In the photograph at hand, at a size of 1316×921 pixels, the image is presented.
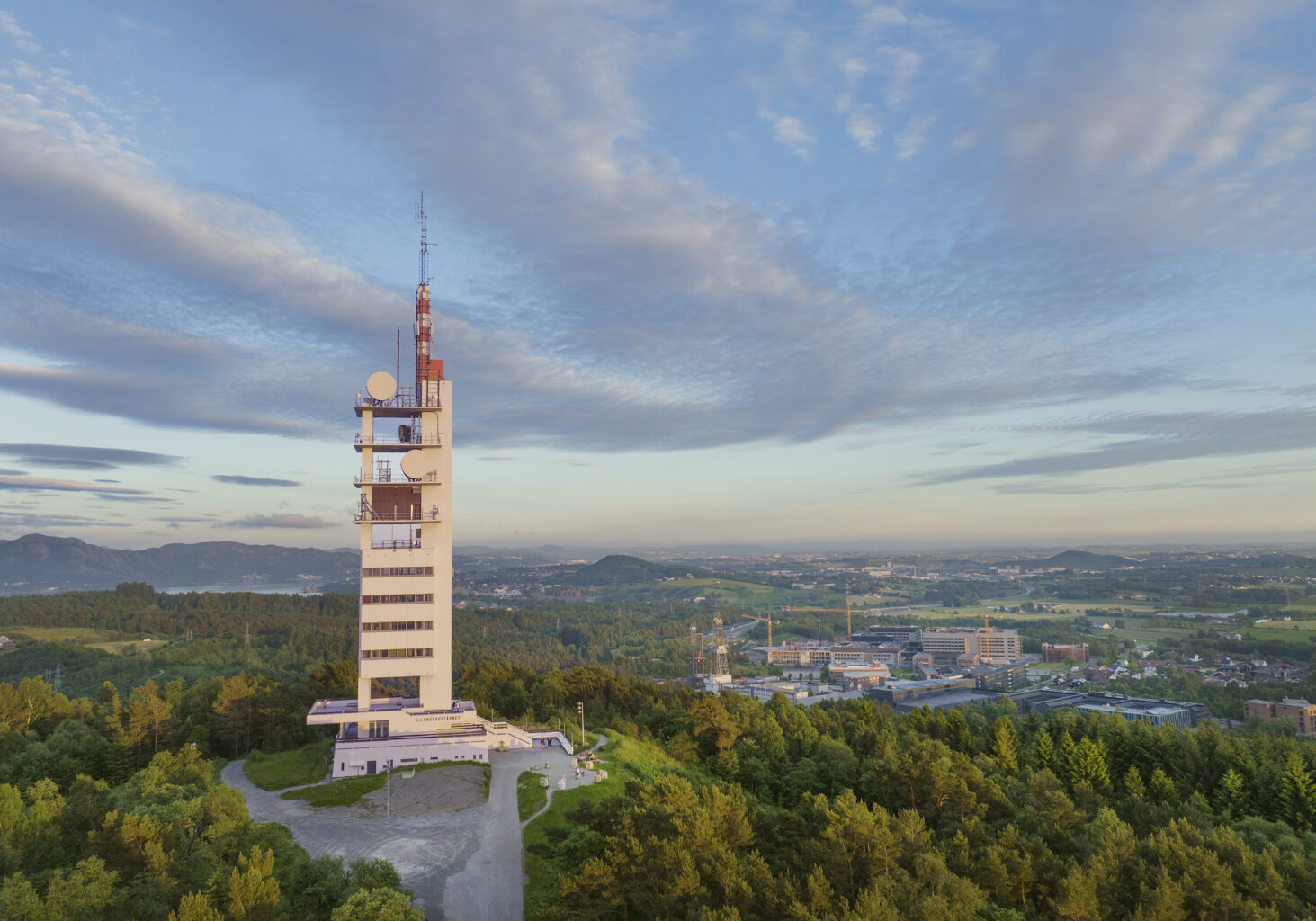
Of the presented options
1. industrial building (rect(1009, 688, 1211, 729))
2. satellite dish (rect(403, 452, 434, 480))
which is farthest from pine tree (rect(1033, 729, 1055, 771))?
satellite dish (rect(403, 452, 434, 480))

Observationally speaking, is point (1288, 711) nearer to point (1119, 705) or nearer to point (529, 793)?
point (1119, 705)

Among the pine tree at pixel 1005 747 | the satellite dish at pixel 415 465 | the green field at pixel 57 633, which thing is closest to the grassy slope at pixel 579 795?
the pine tree at pixel 1005 747

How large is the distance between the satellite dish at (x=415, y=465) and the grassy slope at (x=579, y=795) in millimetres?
23936

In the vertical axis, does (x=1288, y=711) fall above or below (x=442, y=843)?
below

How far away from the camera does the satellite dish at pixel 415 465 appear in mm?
57562

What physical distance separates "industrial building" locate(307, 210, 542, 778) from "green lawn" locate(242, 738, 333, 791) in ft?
7.10

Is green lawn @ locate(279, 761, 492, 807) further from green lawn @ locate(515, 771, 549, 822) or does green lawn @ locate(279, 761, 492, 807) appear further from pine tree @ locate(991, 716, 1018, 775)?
pine tree @ locate(991, 716, 1018, 775)

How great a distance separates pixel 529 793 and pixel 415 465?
80.4 feet

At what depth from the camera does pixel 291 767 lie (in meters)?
55.0

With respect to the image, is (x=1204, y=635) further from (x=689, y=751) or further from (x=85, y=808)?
(x=85, y=808)

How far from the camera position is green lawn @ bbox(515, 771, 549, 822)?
44006 millimetres

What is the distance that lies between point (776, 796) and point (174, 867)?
126 feet

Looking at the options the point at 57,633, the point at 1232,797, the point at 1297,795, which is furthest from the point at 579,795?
the point at 57,633

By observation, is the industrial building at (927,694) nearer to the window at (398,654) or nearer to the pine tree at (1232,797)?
the pine tree at (1232,797)
